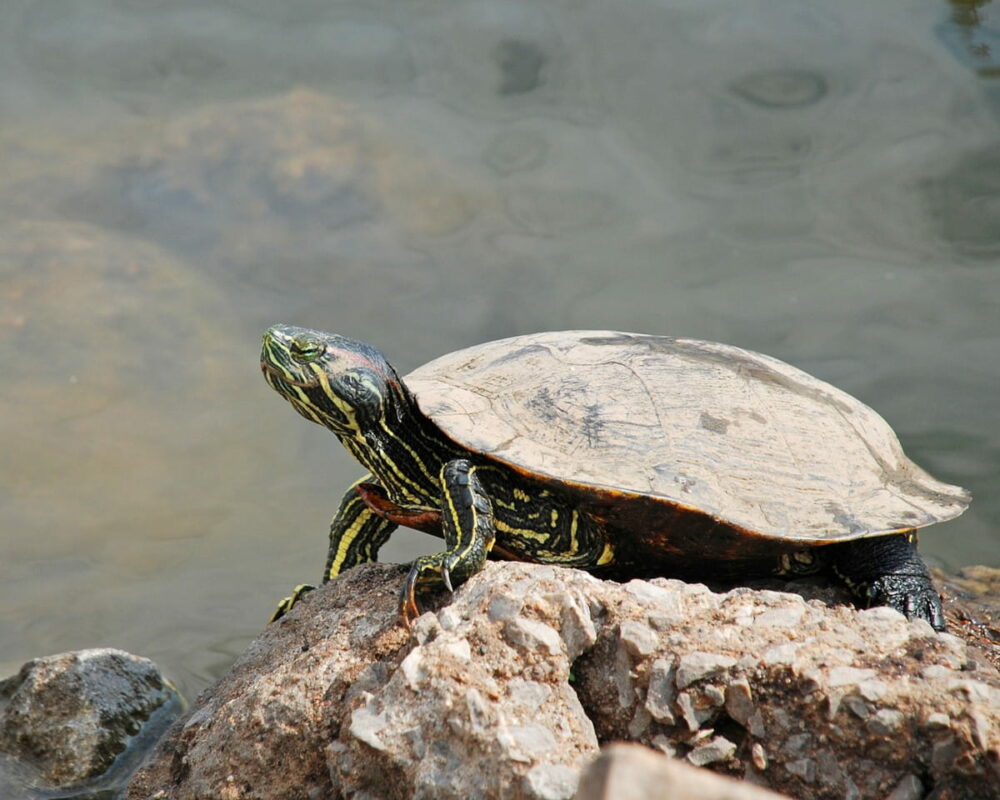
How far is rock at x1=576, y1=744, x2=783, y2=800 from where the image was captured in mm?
1271

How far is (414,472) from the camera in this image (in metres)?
3.50

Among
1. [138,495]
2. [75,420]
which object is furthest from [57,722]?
[75,420]

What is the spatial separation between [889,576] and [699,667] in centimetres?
126

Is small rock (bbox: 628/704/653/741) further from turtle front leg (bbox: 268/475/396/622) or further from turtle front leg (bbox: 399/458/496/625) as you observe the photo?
turtle front leg (bbox: 268/475/396/622)

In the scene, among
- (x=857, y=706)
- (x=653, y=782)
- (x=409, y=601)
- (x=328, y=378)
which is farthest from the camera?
(x=328, y=378)

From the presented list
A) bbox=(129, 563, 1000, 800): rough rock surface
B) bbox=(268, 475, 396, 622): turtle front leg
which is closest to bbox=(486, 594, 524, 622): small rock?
bbox=(129, 563, 1000, 800): rough rock surface

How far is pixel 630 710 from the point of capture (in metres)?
2.33

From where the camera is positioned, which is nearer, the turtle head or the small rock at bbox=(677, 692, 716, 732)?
the small rock at bbox=(677, 692, 716, 732)

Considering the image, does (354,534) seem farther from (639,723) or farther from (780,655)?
(780,655)

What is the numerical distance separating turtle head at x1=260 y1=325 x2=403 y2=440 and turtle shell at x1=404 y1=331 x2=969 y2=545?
18 cm

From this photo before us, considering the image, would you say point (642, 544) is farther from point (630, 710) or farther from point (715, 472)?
point (630, 710)

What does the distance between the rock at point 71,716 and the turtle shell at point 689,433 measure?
188 centimetres

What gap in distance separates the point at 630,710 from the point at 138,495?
561 centimetres

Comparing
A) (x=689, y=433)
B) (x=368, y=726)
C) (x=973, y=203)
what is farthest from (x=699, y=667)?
(x=973, y=203)
